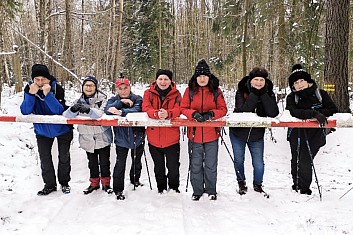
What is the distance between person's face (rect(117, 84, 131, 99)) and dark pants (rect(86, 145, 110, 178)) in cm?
81

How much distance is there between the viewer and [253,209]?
14.4ft

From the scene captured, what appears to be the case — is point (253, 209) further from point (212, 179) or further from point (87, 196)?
point (87, 196)

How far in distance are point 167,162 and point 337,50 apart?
5.91 m

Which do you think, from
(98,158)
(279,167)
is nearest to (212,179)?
(98,158)

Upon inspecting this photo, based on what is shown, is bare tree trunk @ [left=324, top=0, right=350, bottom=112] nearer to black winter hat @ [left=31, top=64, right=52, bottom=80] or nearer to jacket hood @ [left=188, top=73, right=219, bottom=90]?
jacket hood @ [left=188, top=73, right=219, bottom=90]

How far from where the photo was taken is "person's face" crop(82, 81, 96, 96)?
16.1 ft

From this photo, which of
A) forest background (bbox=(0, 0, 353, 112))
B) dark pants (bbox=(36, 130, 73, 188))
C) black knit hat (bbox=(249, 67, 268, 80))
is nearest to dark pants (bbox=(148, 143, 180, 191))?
dark pants (bbox=(36, 130, 73, 188))

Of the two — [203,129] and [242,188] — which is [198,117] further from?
[242,188]

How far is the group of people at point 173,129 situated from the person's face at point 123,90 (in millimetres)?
15

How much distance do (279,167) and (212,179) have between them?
8.83ft

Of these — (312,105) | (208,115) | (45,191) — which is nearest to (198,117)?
(208,115)

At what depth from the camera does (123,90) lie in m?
4.93

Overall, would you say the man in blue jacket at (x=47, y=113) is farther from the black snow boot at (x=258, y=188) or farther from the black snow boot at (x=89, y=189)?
the black snow boot at (x=258, y=188)

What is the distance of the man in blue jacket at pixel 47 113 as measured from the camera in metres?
4.69
